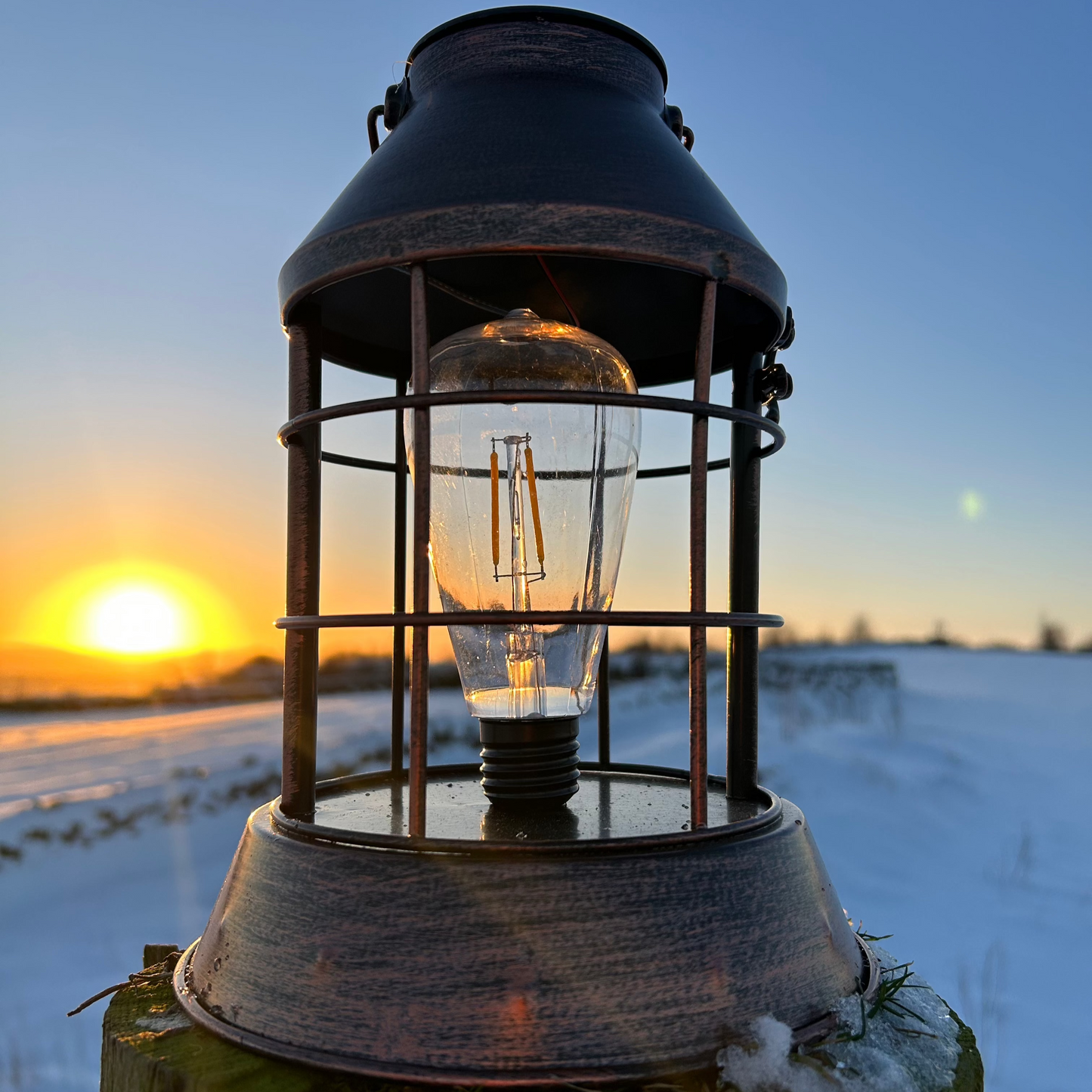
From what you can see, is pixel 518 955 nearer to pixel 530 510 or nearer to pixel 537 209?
pixel 530 510

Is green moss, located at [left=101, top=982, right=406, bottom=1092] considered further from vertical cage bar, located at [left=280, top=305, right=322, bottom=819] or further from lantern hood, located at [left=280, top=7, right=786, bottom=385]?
lantern hood, located at [left=280, top=7, right=786, bottom=385]

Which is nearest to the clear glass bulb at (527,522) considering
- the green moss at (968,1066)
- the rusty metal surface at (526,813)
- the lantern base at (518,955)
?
the rusty metal surface at (526,813)

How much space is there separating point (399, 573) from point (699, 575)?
0.91 m

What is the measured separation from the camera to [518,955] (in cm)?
108

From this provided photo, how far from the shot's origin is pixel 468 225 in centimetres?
120

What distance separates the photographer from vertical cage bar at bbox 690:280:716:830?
1204 mm

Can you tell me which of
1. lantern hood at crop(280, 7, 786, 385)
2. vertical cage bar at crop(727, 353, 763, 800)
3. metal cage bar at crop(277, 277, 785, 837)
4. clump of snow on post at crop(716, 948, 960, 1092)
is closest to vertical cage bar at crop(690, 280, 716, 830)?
metal cage bar at crop(277, 277, 785, 837)

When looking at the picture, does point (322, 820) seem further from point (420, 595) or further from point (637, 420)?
point (637, 420)

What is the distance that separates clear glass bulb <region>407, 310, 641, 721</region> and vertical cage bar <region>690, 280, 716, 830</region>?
0.33 meters

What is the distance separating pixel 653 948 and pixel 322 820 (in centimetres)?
58

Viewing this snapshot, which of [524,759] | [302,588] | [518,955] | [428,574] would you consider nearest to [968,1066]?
[518,955]

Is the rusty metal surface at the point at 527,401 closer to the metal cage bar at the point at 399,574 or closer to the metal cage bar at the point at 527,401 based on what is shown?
the metal cage bar at the point at 527,401

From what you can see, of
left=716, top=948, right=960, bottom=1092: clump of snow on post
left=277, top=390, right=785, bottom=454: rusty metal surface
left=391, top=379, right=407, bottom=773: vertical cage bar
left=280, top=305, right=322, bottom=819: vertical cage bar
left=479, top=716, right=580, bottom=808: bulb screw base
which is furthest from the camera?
left=391, top=379, right=407, bottom=773: vertical cage bar

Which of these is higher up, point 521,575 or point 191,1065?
point 521,575
